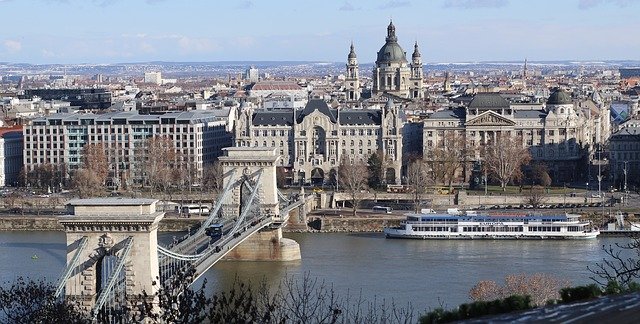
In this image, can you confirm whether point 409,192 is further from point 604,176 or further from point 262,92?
point 262,92

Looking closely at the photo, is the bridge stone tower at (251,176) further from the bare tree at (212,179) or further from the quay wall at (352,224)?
the bare tree at (212,179)

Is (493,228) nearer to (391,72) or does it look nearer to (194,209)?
(194,209)

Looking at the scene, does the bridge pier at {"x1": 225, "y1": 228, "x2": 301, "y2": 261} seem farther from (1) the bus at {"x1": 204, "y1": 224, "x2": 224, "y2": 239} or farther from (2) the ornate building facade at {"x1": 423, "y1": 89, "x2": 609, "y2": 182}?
(2) the ornate building facade at {"x1": 423, "y1": 89, "x2": 609, "y2": 182}

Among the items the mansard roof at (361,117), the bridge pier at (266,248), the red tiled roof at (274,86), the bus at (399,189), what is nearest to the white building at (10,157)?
the mansard roof at (361,117)

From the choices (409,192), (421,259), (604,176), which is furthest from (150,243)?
(604,176)

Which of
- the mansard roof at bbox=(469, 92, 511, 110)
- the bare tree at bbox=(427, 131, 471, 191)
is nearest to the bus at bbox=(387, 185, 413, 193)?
the bare tree at bbox=(427, 131, 471, 191)

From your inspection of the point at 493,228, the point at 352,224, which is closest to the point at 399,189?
the point at 352,224
